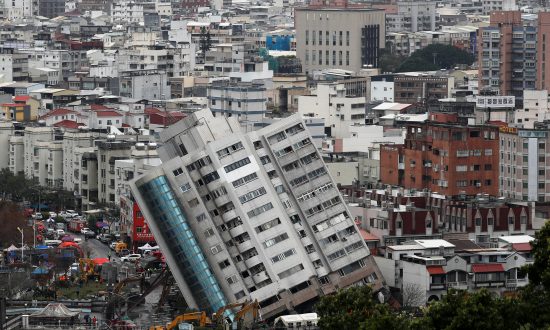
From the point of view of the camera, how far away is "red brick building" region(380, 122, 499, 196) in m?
48.8

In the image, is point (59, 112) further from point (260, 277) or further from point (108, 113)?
point (260, 277)

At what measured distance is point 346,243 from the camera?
3962 centimetres

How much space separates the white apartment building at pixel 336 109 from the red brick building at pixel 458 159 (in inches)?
515

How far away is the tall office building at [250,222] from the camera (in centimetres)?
3875

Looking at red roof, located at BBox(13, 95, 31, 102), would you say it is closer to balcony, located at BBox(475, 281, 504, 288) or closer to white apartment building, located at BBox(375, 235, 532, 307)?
white apartment building, located at BBox(375, 235, 532, 307)

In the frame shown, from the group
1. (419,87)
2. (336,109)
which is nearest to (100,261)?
(336,109)

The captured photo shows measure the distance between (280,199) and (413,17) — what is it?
241 ft

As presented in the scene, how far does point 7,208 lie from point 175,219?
A: 11.0 m

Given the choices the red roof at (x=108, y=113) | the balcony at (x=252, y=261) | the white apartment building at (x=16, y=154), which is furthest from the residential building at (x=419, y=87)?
the balcony at (x=252, y=261)

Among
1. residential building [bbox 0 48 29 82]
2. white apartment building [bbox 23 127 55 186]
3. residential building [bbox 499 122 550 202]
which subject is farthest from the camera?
residential building [bbox 0 48 29 82]

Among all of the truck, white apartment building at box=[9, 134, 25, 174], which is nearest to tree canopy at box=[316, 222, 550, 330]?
the truck

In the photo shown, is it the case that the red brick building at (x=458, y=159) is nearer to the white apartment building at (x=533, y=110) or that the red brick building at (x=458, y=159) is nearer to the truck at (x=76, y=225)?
the white apartment building at (x=533, y=110)

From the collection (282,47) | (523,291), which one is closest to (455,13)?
(282,47)

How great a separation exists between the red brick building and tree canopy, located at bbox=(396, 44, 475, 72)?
41.7 metres
